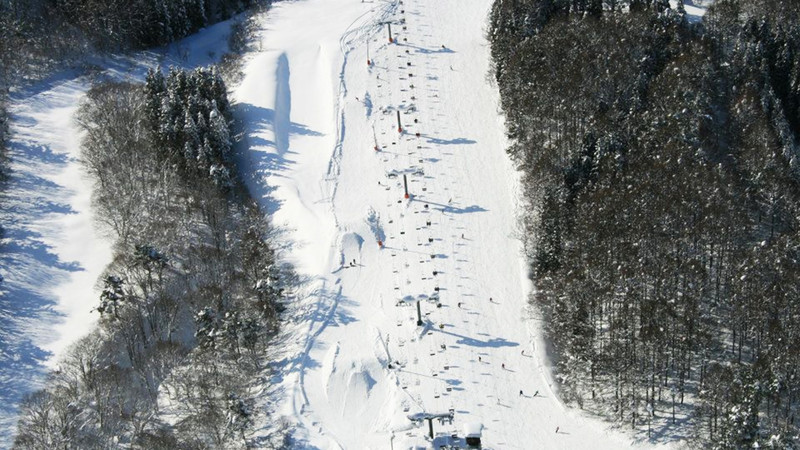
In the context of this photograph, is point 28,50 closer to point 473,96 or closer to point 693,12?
point 473,96

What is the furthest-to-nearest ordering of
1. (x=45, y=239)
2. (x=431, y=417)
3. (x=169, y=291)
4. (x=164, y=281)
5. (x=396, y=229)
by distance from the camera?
(x=45, y=239), (x=396, y=229), (x=164, y=281), (x=169, y=291), (x=431, y=417)

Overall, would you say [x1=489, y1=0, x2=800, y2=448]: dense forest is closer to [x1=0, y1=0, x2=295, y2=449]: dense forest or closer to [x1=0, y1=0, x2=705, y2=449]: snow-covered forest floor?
[x1=0, y1=0, x2=705, y2=449]: snow-covered forest floor

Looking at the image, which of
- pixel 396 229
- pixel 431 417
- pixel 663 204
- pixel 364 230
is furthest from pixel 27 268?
pixel 663 204

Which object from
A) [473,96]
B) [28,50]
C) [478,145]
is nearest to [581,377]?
[478,145]

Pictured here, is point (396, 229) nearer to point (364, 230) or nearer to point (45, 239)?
point (364, 230)

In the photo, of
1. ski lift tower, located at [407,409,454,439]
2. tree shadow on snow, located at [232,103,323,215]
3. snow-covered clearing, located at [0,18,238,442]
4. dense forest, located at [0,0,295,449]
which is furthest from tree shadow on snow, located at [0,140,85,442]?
ski lift tower, located at [407,409,454,439]
